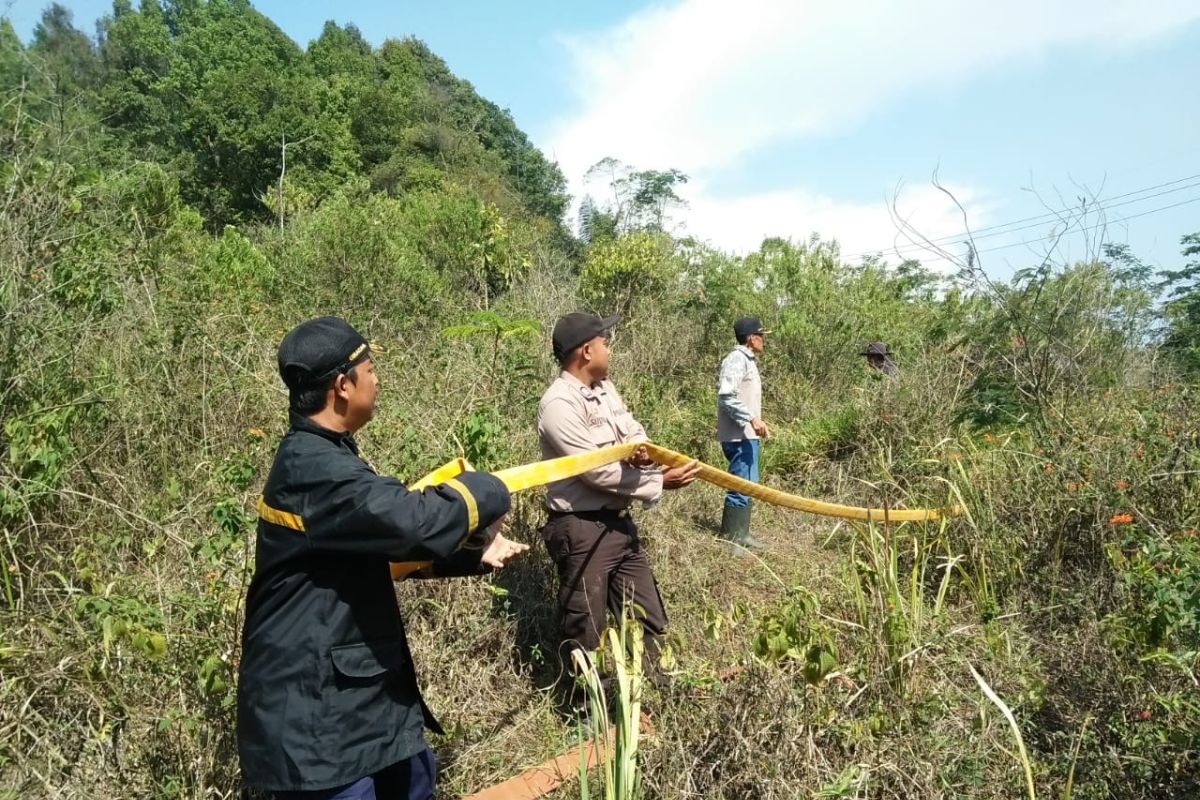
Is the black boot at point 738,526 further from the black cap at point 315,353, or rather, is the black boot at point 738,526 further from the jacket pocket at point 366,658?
the black cap at point 315,353

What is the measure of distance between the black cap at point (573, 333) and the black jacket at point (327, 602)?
1.41 metres

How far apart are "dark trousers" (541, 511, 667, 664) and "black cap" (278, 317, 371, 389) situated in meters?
1.52

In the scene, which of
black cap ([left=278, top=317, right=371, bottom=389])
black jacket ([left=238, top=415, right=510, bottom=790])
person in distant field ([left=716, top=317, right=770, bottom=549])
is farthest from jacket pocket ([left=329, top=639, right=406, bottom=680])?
person in distant field ([left=716, top=317, right=770, bottom=549])

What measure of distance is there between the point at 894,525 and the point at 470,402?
2.60m

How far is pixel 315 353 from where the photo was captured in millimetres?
1827

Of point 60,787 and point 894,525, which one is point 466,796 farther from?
point 894,525

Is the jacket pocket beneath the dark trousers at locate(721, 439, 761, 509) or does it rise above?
beneath

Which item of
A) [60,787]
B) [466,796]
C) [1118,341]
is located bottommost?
[466,796]

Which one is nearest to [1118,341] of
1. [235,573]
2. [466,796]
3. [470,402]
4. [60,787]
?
[470,402]

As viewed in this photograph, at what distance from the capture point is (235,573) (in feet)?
9.73

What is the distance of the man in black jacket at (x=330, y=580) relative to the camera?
1.73 m

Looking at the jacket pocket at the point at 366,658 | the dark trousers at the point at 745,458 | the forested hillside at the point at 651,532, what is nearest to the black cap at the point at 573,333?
the forested hillside at the point at 651,532

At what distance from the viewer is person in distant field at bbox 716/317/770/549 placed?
5547 mm

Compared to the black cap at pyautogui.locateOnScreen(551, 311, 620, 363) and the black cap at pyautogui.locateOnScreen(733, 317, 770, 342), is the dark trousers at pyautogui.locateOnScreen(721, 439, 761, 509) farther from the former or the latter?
the black cap at pyautogui.locateOnScreen(551, 311, 620, 363)
